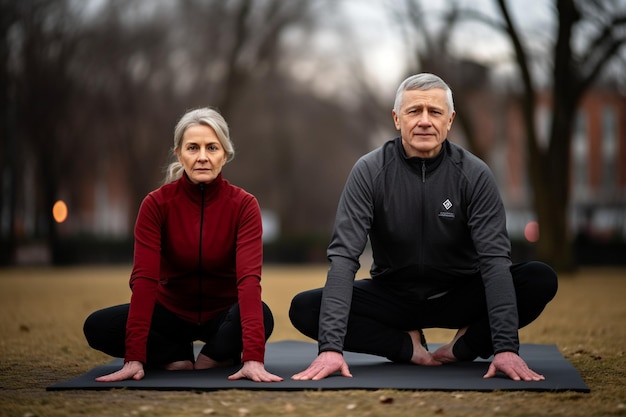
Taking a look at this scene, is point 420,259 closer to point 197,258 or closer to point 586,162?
point 197,258


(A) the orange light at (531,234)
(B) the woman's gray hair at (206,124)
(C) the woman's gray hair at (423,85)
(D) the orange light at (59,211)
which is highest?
(D) the orange light at (59,211)

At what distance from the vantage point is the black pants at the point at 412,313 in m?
5.02

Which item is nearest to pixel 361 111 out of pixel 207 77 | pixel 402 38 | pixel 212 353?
pixel 207 77

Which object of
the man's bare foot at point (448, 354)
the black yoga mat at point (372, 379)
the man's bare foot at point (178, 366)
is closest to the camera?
the black yoga mat at point (372, 379)

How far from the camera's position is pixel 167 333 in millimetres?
5027

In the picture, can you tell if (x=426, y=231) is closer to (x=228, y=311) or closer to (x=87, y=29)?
(x=228, y=311)

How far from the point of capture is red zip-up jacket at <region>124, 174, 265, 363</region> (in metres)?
4.61

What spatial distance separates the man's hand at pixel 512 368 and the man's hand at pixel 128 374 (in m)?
1.84

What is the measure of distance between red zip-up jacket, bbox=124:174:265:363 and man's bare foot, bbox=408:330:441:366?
3.51 feet

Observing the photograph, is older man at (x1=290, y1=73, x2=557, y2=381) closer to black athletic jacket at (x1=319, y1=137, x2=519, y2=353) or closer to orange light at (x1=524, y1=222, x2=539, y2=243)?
black athletic jacket at (x1=319, y1=137, x2=519, y2=353)

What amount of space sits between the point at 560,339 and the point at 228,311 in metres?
3.31

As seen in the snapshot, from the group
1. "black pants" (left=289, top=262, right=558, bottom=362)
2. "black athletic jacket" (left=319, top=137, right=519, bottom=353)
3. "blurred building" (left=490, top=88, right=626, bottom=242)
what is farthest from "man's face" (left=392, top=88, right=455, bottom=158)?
"blurred building" (left=490, top=88, right=626, bottom=242)

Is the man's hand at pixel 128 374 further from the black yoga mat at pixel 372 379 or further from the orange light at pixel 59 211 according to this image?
the orange light at pixel 59 211

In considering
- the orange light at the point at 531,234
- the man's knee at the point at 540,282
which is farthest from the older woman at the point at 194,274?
the orange light at the point at 531,234
